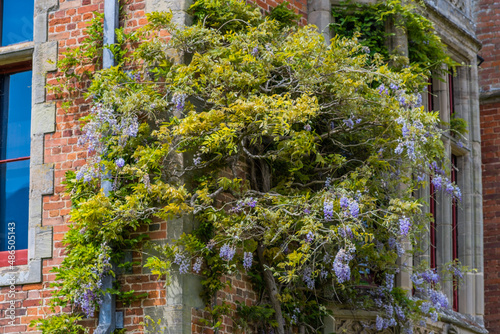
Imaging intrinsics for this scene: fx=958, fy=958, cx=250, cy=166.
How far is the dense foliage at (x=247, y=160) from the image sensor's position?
8.70 meters

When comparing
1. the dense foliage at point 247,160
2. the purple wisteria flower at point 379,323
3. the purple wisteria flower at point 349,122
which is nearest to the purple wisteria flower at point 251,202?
the dense foliage at point 247,160

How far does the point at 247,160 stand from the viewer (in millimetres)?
9805

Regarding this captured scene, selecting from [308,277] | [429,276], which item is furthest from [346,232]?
[429,276]

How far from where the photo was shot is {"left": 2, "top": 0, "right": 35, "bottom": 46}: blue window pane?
10.0 metres

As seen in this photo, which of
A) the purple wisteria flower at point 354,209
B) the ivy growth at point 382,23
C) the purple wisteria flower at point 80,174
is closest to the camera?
the purple wisteria flower at point 354,209

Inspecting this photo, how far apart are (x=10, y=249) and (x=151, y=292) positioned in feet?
5.54

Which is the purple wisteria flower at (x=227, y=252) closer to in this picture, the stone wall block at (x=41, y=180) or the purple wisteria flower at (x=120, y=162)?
the purple wisteria flower at (x=120, y=162)

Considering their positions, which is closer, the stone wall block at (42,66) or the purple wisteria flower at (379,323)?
the stone wall block at (42,66)

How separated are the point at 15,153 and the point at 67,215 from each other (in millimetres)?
1013

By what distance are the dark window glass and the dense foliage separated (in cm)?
75

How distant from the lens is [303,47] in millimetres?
9242

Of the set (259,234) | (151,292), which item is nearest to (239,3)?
(259,234)

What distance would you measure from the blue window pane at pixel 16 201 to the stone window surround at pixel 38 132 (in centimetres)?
16

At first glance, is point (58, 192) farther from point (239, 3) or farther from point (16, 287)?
point (239, 3)
